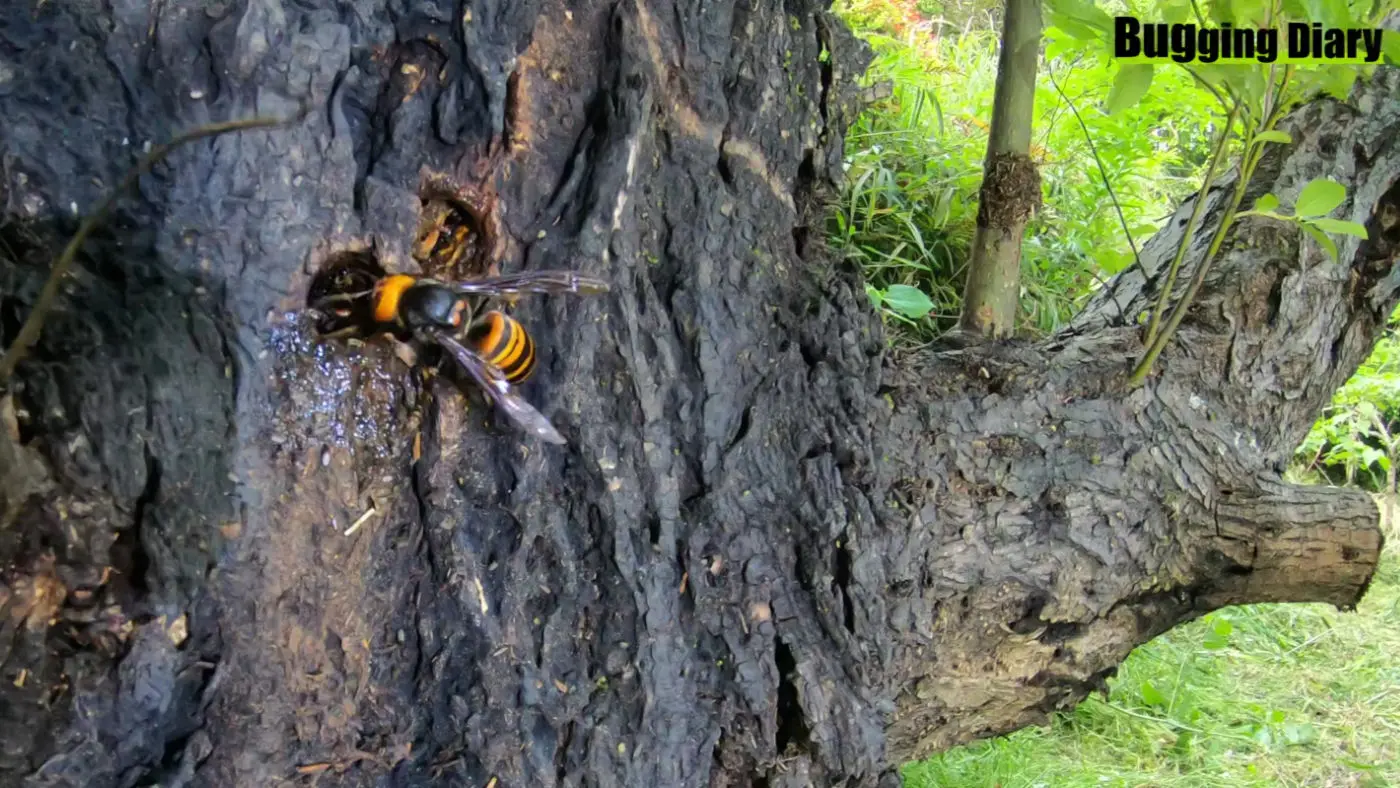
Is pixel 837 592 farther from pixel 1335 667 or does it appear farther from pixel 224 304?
pixel 1335 667

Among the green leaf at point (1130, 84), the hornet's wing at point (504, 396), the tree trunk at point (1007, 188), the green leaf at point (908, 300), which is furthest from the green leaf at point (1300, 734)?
the hornet's wing at point (504, 396)

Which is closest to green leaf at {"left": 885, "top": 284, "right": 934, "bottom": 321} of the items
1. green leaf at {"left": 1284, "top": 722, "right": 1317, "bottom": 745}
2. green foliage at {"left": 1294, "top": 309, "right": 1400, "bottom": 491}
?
green leaf at {"left": 1284, "top": 722, "right": 1317, "bottom": 745}

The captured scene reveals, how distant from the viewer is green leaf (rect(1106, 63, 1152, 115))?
1158 mm

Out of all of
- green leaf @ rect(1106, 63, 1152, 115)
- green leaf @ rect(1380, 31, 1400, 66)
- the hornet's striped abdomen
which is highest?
green leaf @ rect(1380, 31, 1400, 66)

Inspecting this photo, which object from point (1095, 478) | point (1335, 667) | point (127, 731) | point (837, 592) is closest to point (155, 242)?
point (127, 731)

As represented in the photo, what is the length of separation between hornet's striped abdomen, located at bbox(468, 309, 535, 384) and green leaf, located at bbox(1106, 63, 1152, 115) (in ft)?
2.61

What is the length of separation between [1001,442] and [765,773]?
49 centimetres

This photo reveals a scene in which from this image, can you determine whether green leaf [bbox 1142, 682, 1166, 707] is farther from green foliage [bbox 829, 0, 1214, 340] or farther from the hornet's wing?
the hornet's wing

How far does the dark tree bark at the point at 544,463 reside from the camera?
71 centimetres

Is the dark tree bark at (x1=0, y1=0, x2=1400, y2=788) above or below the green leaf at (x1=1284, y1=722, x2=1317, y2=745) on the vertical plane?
above

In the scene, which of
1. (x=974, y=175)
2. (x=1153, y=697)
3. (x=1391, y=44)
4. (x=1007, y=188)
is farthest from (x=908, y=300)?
(x=1153, y=697)

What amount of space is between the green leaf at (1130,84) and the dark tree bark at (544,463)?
321 mm

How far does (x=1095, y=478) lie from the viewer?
1186 mm

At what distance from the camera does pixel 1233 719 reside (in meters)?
2.73
